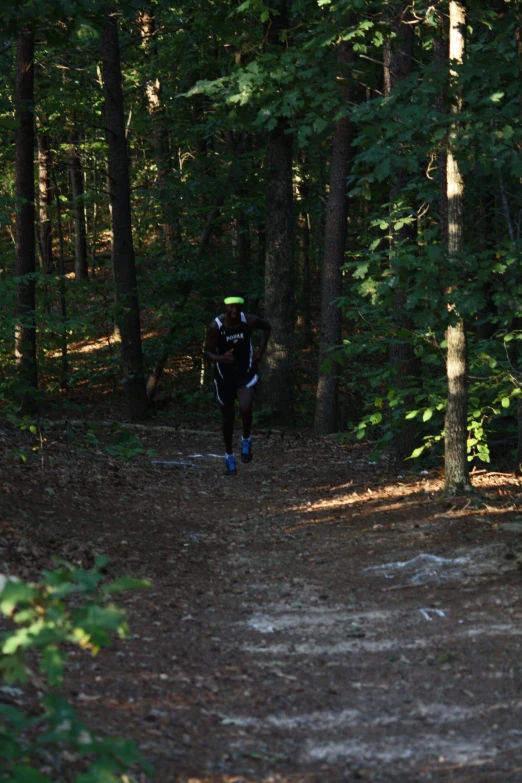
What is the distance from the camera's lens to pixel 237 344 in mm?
11250

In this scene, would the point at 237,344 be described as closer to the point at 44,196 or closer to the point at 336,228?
the point at 336,228

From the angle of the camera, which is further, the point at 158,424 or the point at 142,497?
the point at 158,424

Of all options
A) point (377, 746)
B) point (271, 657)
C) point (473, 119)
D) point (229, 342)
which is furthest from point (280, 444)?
point (377, 746)

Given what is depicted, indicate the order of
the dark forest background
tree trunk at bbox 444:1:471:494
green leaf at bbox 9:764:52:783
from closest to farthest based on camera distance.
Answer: green leaf at bbox 9:764:52:783
the dark forest background
tree trunk at bbox 444:1:471:494

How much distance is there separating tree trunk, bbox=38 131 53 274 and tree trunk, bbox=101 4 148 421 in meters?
8.04

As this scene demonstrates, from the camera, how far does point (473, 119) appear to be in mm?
7965

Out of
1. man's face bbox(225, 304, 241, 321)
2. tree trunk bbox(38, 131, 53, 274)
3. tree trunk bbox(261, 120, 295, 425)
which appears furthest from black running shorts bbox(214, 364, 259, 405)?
tree trunk bbox(38, 131, 53, 274)

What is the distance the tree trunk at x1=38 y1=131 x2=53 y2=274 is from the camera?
87.1 feet

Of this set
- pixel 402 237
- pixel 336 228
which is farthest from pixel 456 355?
pixel 336 228

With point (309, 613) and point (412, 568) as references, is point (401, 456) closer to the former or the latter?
point (412, 568)

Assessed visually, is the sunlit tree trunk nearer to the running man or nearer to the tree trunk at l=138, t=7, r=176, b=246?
the tree trunk at l=138, t=7, r=176, b=246

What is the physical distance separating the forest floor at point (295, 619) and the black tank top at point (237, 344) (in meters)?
1.55

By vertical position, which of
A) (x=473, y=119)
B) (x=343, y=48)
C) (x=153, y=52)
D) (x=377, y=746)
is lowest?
(x=377, y=746)

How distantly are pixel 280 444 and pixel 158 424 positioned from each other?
12.5 feet
